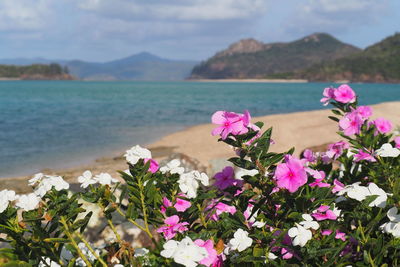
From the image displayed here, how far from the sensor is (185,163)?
8.00 meters

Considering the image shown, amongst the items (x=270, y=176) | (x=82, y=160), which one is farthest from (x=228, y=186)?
(x=82, y=160)

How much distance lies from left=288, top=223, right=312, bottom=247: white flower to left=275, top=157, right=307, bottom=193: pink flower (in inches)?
7.9

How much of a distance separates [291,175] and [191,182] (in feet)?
2.07

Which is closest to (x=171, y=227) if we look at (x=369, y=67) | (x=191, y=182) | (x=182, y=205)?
(x=182, y=205)

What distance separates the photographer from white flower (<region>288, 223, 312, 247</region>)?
6.06ft

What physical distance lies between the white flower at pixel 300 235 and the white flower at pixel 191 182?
2.03 feet

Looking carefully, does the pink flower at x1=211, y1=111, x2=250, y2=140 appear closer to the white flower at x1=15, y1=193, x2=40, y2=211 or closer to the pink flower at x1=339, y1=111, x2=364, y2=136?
the white flower at x1=15, y1=193, x2=40, y2=211

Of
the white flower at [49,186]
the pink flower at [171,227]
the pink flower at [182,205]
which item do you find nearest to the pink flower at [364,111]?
the pink flower at [182,205]

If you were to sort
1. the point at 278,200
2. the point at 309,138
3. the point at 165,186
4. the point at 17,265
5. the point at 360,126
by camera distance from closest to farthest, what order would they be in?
the point at 17,265
the point at 278,200
the point at 165,186
the point at 360,126
the point at 309,138

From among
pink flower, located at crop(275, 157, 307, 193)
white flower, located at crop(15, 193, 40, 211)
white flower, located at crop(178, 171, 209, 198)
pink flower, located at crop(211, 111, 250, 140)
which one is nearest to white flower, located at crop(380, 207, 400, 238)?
pink flower, located at crop(275, 157, 307, 193)

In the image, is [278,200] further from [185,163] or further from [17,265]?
[185,163]

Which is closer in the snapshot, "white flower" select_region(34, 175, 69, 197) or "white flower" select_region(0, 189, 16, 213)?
"white flower" select_region(0, 189, 16, 213)

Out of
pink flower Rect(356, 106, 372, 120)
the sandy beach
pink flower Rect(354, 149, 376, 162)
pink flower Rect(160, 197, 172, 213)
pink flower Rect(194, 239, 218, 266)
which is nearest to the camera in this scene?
pink flower Rect(194, 239, 218, 266)

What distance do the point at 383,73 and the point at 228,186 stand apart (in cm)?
16649
